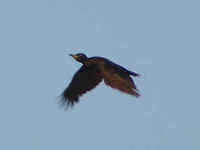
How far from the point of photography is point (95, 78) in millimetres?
26281

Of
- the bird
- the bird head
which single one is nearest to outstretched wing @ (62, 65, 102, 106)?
the bird

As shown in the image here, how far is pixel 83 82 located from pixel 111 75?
235 cm

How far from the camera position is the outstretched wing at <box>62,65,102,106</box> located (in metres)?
26.3

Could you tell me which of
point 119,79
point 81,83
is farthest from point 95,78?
Result: point 119,79

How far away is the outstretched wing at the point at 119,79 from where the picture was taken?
2342 cm

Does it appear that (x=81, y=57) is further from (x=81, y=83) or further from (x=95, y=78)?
(x=81, y=83)

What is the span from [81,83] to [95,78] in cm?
57

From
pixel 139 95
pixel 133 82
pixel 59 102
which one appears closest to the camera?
pixel 139 95

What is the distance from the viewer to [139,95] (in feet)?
75.3

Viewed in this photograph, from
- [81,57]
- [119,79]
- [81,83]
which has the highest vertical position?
[81,57]

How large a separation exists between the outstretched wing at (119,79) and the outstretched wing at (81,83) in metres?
0.66

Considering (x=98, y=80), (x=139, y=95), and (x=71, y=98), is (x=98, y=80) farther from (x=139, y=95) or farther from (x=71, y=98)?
(x=139, y=95)

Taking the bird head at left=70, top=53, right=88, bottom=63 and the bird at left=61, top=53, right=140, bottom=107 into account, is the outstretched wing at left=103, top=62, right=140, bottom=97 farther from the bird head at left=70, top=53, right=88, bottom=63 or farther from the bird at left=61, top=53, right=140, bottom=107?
the bird head at left=70, top=53, right=88, bottom=63

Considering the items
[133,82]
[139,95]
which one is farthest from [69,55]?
[139,95]
